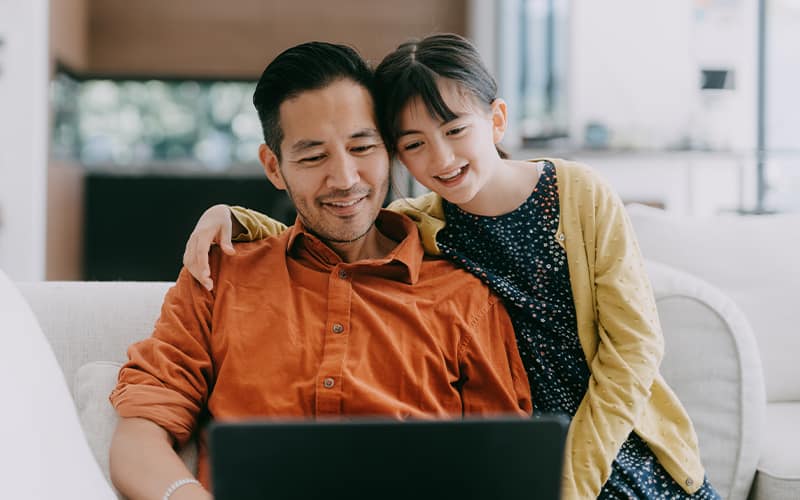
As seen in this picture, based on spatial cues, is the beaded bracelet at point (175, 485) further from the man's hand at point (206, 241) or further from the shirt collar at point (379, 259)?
the shirt collar at point (379, 259)

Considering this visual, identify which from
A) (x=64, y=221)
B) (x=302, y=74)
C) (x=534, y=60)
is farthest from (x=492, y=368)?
(x=534, y=60)

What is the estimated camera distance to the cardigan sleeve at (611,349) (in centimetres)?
139

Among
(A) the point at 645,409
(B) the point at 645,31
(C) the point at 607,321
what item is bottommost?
(A) the point at 645,409

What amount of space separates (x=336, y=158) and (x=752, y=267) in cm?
124

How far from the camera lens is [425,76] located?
1497mm

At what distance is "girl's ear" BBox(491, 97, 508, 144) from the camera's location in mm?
1655

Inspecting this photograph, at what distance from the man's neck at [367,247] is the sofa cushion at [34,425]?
59 cm

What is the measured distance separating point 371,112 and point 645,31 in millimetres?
5563

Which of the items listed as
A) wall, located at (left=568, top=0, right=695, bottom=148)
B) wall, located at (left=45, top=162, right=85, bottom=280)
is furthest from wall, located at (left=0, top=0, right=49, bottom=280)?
wall, located at (left=568, top=0, right=695, bottom=148)

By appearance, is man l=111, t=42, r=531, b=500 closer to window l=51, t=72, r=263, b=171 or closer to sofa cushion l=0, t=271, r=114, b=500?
sofa cushion l=0, t=271, r=114, b=500

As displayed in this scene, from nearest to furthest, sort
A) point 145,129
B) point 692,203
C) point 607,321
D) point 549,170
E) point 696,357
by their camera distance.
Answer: point 607,321 < point 549,170 < point 696,357 < point 692,203 < point 145,129

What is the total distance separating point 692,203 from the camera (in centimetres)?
641

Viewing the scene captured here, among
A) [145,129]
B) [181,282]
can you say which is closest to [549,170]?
[181,282]

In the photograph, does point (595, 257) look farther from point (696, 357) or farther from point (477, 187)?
point (696, 357)
